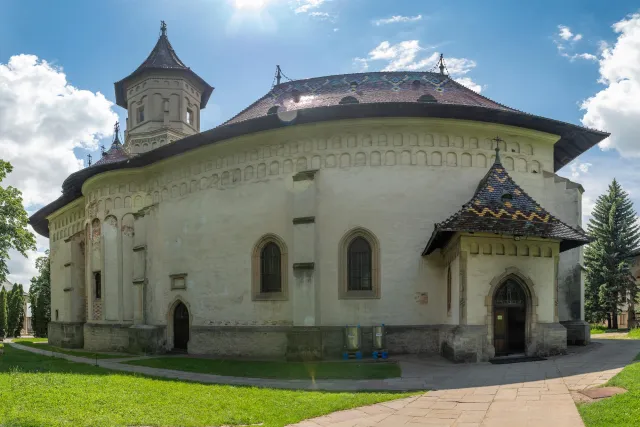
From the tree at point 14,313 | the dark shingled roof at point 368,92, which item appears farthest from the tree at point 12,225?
the tree at point 14,313

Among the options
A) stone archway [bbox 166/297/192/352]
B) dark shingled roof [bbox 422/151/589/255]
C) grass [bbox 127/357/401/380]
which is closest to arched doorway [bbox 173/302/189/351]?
stone archway [bbox 166/297/192/352]

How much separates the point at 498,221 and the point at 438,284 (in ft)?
10.9

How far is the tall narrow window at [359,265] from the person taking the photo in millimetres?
15703

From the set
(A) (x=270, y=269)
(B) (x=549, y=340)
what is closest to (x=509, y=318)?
(B) (x=549, y=340)

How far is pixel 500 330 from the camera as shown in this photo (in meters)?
13.4

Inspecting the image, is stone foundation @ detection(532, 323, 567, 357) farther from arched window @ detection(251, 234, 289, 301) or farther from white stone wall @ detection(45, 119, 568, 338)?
arched window @ detection(251, 234, 289, 301)

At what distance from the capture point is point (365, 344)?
15008mm

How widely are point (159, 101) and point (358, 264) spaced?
16378 mm

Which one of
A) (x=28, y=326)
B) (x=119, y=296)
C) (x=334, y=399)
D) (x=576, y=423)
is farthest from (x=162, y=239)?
(x=28, y=326)

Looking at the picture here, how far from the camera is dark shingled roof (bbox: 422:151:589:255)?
12.7 m

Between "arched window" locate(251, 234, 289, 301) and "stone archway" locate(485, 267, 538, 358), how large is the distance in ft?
22.6

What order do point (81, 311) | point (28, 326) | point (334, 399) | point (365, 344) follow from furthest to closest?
1. point (28, 326)
2. point (81, 311)
3. point (365, 344)
4. point (334, 399)

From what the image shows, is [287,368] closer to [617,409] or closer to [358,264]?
[358,264]

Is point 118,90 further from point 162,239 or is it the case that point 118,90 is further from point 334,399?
point 334,399
